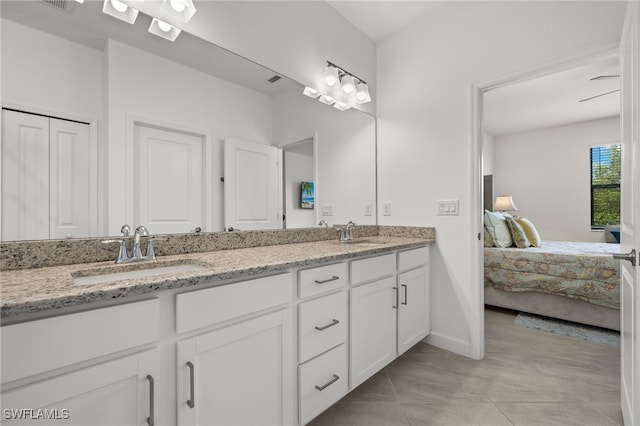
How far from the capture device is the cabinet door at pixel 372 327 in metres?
1.57

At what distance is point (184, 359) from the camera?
93cm

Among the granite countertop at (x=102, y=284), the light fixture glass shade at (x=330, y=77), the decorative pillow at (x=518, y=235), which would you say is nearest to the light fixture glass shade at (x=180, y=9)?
the light fixture glass shade at (x=330, y=77)

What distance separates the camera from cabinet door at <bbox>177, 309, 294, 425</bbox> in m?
0.94

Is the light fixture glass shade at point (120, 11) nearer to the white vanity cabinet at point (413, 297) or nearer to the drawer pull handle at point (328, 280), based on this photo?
the drawer pull handle at point (328, 280)

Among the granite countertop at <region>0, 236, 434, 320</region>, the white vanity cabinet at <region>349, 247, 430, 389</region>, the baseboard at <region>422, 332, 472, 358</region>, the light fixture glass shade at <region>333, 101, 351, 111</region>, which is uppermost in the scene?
the light fixture glass shade at <region>333, 101, 351, 111</region>

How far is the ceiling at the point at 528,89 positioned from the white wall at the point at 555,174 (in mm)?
244

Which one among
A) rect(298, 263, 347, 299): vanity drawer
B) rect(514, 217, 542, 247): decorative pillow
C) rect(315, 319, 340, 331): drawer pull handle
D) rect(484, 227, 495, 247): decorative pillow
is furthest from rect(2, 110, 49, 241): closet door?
rect(514, 217, 542, 247): decorative pillow

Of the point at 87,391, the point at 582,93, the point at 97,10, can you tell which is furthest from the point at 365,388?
the point at 582,93

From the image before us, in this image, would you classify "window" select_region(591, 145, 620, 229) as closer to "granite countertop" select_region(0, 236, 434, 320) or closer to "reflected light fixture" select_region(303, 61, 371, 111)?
"reflected light fixture" select_region(303, 61, 371, 111)

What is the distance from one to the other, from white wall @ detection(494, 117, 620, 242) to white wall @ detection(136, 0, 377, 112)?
464 centimetres

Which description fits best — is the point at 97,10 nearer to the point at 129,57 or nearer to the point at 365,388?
the point at 129,57

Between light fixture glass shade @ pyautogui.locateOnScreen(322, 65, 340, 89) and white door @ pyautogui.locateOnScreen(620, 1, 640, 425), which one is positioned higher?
light fixture glass shade @ pyautogui.locateOnScreen(322, 65, 340, 89)

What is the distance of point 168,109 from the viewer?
1428 millimetres

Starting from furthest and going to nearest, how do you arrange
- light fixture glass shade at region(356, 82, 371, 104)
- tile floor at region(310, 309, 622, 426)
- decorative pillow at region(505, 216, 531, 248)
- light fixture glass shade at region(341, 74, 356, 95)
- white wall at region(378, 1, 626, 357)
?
1. decorative pillow at region(505, 216, 531, 248)
2. light fixture glass shade at region(356, 82, 371, 104)
3. light fixture glass shade at region(341, 74, 356, 95)
4. white wall at region(378, 1, 626, 357)
5. tile floor at region(310, 309, 622, 426)
